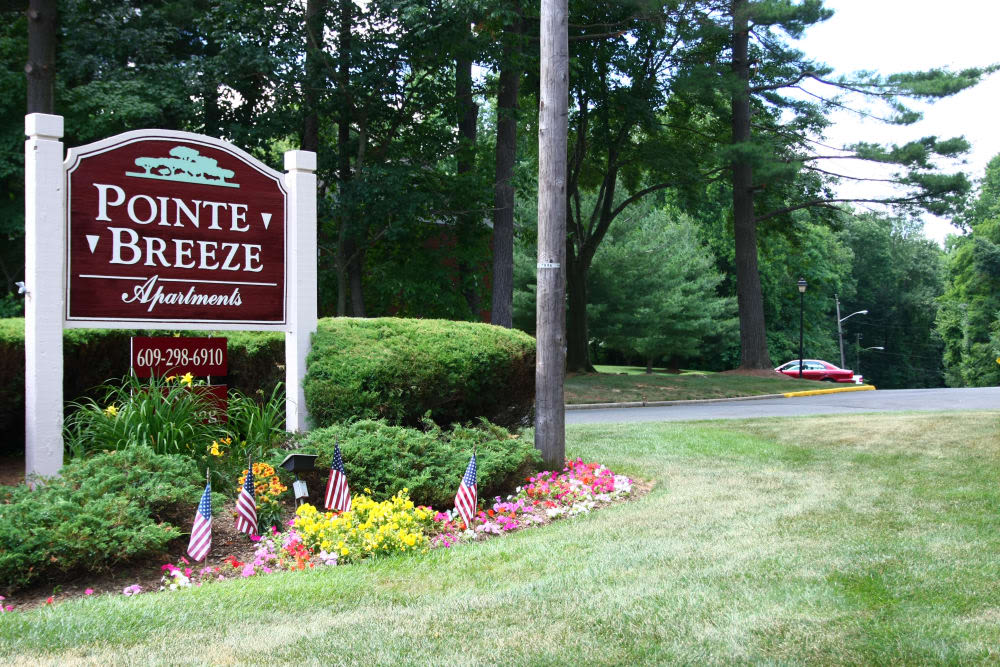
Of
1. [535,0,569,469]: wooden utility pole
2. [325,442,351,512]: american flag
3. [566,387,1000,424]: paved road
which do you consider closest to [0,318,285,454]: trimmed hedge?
[325,442,351,512]: american flag

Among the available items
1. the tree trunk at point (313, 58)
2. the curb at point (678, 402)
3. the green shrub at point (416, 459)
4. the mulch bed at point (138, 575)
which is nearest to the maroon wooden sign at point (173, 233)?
the green shrub at point (416, 459)

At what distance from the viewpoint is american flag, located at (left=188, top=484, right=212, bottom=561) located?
553 cm

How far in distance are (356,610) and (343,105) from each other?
706 inches

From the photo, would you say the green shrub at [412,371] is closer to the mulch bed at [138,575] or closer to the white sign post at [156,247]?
the white sign post at [156,247]

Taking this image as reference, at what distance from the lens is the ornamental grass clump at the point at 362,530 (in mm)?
5594

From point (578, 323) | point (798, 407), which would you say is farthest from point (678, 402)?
point (578, 323)

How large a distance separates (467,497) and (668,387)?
18.0 meters

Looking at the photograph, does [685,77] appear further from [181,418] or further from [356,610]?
[356,610]

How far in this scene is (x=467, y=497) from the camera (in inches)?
256

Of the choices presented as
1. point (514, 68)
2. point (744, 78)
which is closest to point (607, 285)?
point (744, 78)

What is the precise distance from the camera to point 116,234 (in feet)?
23.7

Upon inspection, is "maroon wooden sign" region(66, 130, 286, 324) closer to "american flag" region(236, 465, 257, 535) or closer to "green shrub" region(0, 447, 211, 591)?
"green shrub" region(0, 447, 211, 591)

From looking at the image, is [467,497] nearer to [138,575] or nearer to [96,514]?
[138,575]

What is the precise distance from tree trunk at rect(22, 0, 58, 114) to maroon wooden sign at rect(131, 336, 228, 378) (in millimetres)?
10755
